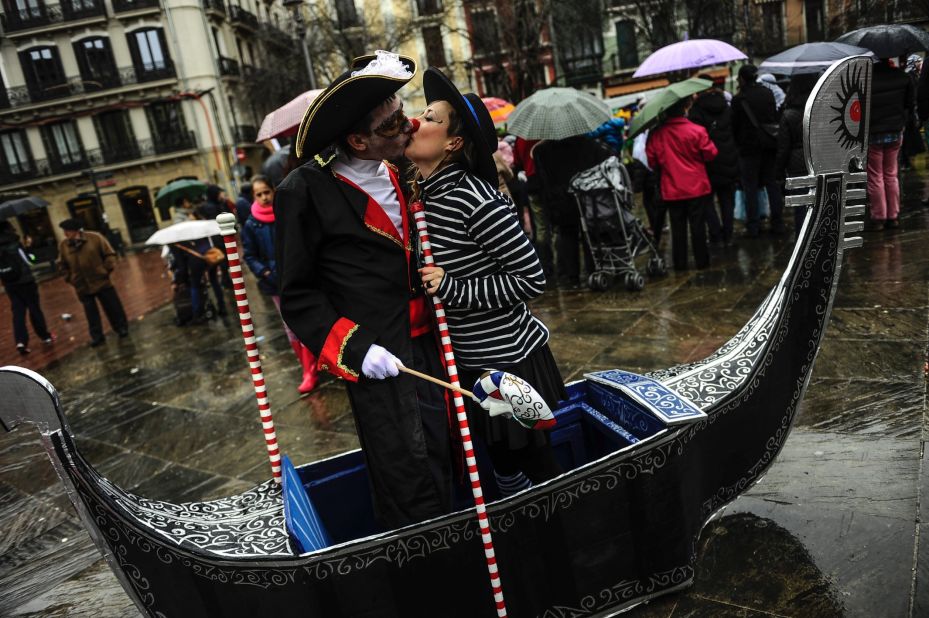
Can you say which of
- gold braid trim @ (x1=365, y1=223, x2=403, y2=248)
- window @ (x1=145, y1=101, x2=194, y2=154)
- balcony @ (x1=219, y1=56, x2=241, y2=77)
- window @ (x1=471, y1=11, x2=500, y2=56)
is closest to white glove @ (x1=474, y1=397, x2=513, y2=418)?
gold braid trim @ (x1=365, y1=223, x2=403, y2=248)

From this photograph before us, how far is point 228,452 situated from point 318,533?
8.56 ft

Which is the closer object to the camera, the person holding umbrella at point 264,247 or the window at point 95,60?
the person holding umbrella at point 264,247

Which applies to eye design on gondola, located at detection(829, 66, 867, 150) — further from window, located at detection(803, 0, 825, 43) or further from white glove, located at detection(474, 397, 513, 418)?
window, located at detection(803, 0, 825, 43)

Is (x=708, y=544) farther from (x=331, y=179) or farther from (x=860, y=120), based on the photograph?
(x=331, y=179)

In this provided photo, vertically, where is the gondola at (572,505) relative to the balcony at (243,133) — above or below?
below

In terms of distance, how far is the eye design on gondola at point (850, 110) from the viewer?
2.22m

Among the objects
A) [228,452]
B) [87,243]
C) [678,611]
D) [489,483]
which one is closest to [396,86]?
[489,483]

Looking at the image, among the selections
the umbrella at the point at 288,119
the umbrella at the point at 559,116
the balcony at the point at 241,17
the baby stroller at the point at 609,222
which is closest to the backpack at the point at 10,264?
the umbrella at the point at 288,119

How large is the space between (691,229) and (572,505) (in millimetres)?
5037

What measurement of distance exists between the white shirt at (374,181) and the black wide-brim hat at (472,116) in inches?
11.3

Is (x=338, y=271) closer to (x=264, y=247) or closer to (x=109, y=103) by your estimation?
(x=264, y=247)

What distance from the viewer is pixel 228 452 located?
437 centimetres

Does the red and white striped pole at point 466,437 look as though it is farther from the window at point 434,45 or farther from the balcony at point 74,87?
the balcony at point 74,87

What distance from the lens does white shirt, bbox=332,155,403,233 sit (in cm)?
203
